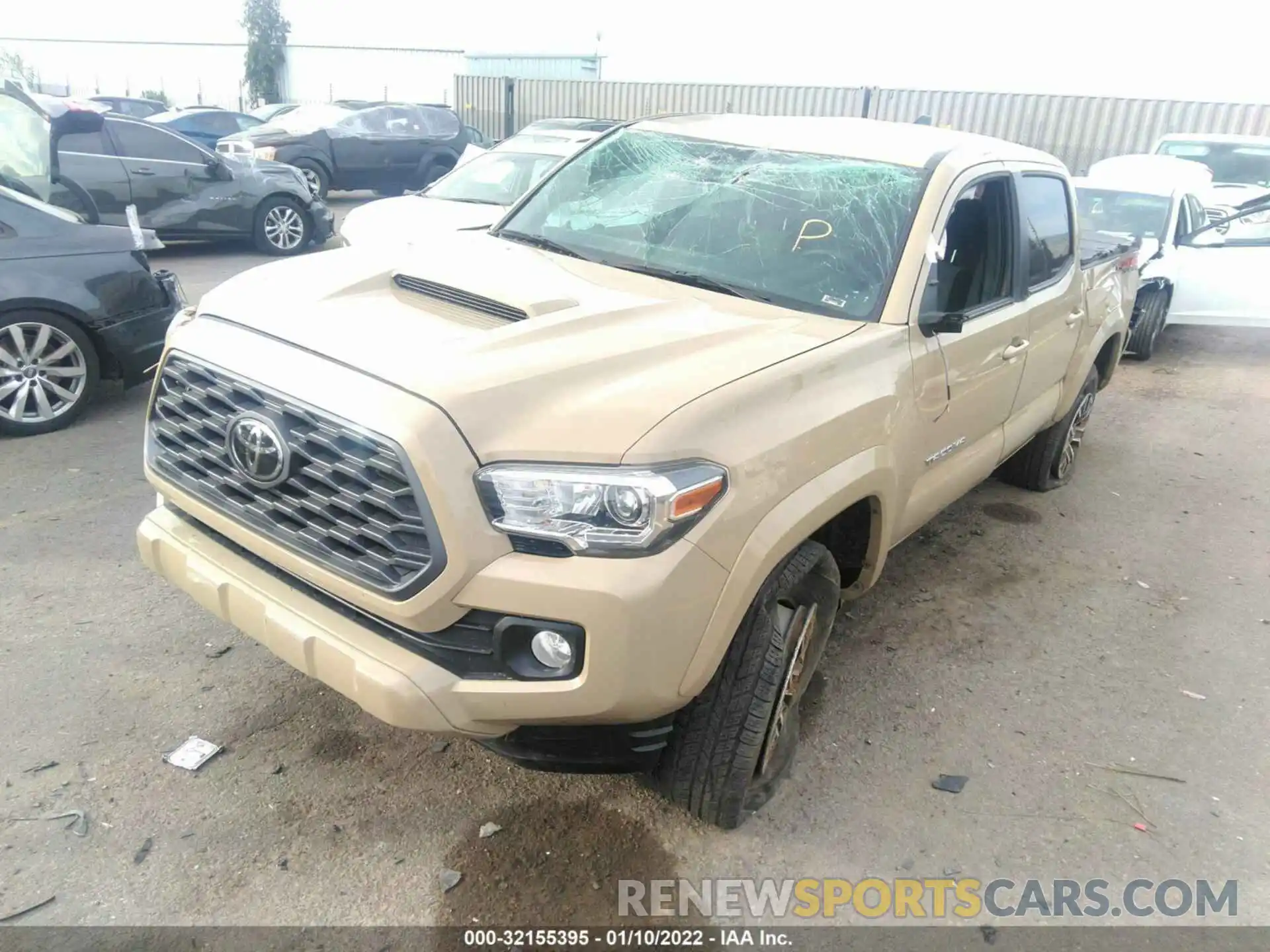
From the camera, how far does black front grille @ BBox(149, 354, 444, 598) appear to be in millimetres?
2135

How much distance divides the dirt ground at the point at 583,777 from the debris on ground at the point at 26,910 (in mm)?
18

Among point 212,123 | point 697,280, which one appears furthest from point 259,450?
point 212,123

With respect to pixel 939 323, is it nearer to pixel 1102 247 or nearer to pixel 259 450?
pixel 259 450

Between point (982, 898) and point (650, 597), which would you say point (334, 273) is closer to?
point (650, 597)

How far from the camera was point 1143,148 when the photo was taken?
1722cm

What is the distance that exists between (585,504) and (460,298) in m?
1.02

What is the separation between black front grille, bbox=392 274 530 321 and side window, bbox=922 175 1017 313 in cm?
139

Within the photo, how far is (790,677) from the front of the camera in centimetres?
276

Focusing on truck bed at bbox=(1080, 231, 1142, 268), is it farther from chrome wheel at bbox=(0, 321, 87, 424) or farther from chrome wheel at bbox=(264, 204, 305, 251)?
chrome wheel at bbox=(264, 204, 305, 251)

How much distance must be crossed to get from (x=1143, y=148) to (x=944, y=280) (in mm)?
17016

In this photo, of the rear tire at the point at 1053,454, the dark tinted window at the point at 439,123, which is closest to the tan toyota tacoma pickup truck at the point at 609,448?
the rear tire at the point at 1053,454

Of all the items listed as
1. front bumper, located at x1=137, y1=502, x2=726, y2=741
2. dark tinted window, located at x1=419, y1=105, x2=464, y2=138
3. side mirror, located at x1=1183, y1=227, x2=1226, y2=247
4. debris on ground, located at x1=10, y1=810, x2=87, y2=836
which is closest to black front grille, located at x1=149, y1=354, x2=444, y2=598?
front bumper, located at x1=137, y1=502, x2=726, y2=741

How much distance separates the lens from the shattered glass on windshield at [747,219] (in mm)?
3145

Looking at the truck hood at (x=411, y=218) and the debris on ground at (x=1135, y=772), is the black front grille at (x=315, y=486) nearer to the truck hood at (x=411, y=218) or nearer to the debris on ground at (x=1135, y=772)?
the debris on ground at (x=1135, y=772)
